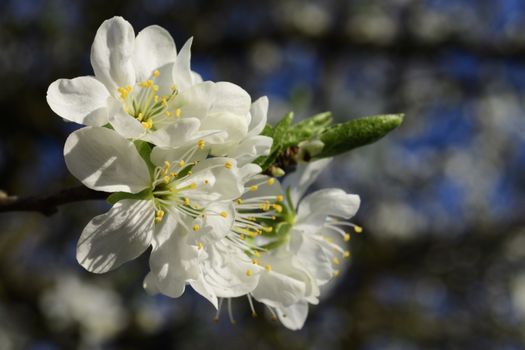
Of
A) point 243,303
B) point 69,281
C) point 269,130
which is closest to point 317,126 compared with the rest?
point 269,130

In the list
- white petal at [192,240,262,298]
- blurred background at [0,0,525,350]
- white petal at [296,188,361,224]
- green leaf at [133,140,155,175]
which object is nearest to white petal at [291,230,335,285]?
white petal at [296,188,361,224]

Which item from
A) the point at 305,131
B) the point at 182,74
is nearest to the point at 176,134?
the point at 182,74

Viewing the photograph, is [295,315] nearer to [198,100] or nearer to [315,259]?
[315,259]

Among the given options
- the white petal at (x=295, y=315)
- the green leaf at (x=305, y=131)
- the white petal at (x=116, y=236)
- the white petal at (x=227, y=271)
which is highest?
the green leaf at (x=305, y=131)

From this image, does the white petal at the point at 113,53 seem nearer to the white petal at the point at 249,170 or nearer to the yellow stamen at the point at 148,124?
the yellow stamen at the point at 148,124

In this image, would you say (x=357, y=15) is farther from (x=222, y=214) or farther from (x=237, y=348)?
(x=222, y=214)

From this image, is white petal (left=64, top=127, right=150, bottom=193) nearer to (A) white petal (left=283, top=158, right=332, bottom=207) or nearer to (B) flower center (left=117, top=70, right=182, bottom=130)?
(B) flower center (left=117, top=70, right=182, bottom=130)

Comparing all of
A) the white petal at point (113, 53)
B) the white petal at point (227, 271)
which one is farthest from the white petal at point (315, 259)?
the white petal at point (113, 53)
